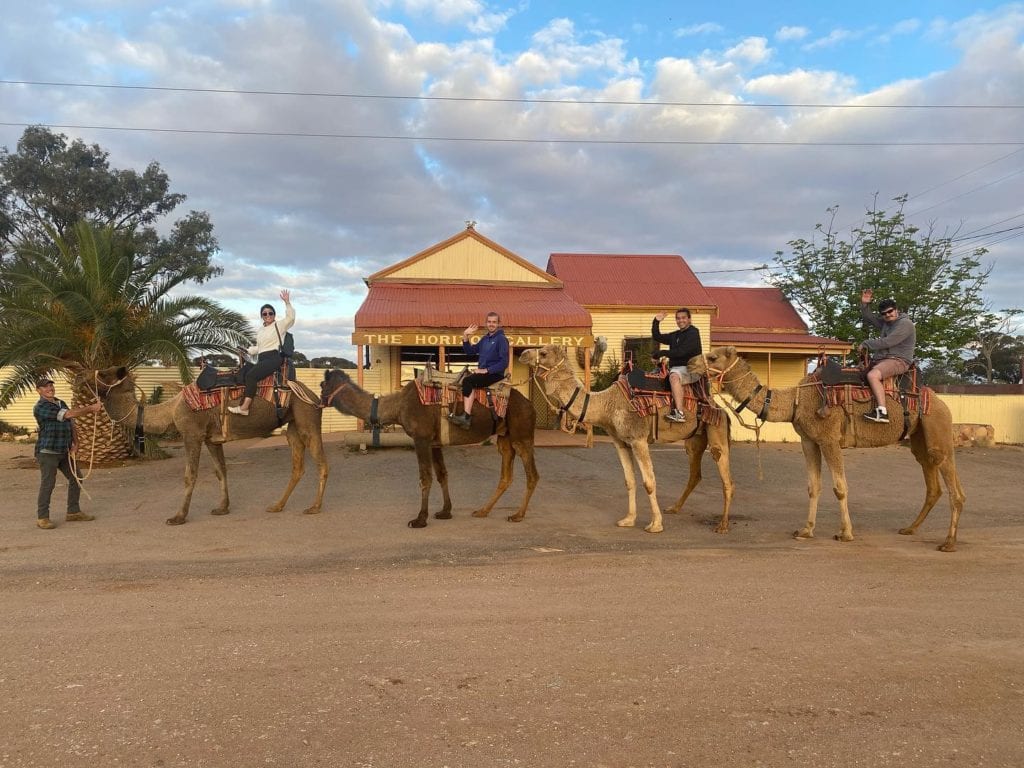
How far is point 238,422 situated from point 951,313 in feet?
93.8

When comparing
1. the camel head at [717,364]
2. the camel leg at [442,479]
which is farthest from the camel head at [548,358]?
the camel leg at [442,479]

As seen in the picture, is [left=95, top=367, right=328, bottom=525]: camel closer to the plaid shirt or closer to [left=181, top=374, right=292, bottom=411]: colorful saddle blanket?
[left=181, top=374, right=292, bottom=411]: colorful saddle blanket

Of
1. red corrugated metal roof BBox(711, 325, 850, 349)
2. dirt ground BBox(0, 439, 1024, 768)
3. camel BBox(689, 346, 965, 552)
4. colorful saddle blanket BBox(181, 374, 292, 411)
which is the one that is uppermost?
red corrugated metal roof BBox(711, 325, 850, 349)

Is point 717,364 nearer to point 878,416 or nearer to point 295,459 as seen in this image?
point 878,416

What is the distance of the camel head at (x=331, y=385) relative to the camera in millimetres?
9641

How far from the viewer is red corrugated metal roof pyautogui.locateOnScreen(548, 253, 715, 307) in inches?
935

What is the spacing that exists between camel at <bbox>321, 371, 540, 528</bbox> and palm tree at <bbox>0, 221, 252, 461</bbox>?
19.7 feet

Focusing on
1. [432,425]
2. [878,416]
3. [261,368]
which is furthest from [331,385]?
[878,416]

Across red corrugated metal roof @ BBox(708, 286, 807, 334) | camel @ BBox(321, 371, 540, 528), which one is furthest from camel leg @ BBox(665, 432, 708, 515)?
red corrugated metal roof @ BBox(708, 286, 807, 334)

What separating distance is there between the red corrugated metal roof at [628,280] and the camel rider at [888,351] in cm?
1519

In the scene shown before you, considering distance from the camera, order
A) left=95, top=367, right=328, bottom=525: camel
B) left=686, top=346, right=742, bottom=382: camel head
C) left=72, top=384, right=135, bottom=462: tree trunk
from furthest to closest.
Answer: left=72, top=384, right=135, bottom=462: tree trunk
left=95, top=367, right=328, bottom=525: camel
left=686, top=346, right=742, bottom=382: camel head

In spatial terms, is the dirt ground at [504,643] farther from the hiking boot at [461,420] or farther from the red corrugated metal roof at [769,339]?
the red corrugated metal roof at [769,339]

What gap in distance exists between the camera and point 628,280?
997 inches

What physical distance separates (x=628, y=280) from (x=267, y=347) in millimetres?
17875
